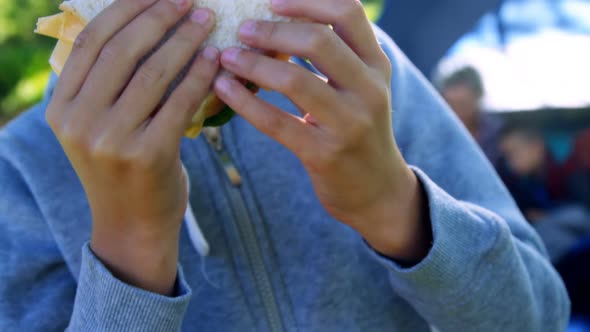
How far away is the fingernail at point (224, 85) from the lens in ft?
2.69

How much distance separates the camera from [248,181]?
1.14 meters

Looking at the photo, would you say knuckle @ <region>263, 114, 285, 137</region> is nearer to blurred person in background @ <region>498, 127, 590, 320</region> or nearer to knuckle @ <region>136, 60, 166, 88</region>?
knuckle @ <region>136, 60, 166, 88</region>

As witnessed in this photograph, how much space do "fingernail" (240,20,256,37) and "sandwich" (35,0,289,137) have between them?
0.03 m

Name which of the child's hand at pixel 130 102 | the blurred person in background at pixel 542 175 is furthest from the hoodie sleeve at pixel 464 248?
the blurred person in background at pixel 542 175

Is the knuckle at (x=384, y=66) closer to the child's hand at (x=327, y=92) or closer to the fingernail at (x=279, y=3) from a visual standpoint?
the child's hand at (x=327, y=92)

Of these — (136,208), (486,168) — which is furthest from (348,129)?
(486,168)

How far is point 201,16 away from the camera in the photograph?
840 millimetres

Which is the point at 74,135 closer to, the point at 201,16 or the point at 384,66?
the point at 201,16

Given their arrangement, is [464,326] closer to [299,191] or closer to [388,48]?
[299,191]

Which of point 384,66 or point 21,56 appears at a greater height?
point 384,66

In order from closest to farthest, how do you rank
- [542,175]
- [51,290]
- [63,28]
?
[63,28]
[51,290]
[542,175]

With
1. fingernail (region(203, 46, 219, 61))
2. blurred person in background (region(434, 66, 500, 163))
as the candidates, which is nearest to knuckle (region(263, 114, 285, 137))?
fingernail (region(203, 46, 219, 61))

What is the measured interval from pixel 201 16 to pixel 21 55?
7720mm

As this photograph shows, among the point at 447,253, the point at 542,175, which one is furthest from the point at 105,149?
the point at 542,175
